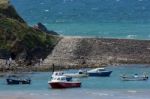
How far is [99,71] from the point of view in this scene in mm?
109062

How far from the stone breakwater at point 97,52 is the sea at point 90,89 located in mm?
3950

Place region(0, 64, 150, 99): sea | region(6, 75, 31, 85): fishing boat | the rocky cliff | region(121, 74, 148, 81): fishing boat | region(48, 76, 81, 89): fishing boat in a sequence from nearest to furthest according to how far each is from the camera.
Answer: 1. region(0, 64, 150, 99): sea
2. region(48, 76, 81, 89): fishing boat
3. region(6, 75, 31, 85): fishing boat
4. region(121, 74, 148, 81): fishing boat
5. the rocky cliff

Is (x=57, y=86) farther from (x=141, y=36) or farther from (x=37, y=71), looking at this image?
(x=141, y=36)

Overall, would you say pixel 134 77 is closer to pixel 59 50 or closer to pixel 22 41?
pixel 59 50

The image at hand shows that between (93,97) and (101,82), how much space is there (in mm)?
16010

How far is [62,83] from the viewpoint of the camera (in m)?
99.8

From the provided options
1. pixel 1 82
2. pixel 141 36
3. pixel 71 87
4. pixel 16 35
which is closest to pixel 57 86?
pixel 71 87

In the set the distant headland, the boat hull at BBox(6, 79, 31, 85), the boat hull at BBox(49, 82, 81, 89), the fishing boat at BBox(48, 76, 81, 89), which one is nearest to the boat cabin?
the fishing boat at BBox(48, 76, 81, 89)

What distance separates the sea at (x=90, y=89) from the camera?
8994cm

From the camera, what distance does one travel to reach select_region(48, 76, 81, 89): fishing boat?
326 feet

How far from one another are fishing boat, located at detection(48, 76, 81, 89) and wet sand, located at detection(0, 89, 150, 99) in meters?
3.48

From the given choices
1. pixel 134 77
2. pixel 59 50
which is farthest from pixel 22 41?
pixel 134 77

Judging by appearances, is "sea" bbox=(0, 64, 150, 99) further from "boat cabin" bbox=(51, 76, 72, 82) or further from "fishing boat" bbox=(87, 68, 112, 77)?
"boat cabin" bbox=(51, 76, 72, 82)

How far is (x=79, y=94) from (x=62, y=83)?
322 inches
